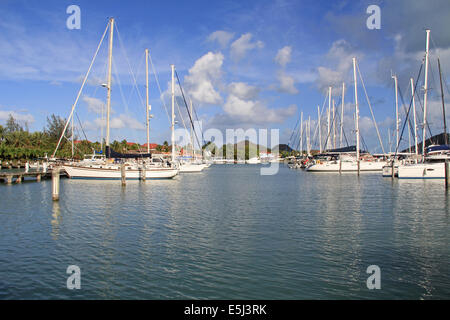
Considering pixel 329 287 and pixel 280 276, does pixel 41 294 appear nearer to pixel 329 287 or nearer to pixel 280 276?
pixel 280 276

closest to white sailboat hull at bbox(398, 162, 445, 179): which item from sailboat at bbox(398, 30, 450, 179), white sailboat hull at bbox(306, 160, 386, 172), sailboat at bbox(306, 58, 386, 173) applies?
sailboat at bbox(398, 30, 450, 179)

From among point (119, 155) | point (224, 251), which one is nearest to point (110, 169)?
point (119, 155)

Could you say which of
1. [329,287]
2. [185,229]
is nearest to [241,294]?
[329,287]

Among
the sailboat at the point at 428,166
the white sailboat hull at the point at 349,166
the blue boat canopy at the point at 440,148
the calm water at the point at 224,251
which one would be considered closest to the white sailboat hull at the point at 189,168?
the white sailboat hull at the point at 349,166

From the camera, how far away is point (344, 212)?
24.0 m

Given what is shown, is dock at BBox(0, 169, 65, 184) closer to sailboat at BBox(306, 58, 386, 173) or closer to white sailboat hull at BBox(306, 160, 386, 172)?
sailboat at BBox(306, 58, 386, 173)

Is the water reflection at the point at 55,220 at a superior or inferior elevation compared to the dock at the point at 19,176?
inferior

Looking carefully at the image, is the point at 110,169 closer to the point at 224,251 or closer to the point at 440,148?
the point at 224,251

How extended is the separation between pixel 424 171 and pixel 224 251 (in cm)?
4747

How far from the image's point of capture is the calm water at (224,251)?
420 inches

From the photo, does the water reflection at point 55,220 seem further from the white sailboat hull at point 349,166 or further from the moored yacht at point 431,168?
the white sailboat hull at point 349,166

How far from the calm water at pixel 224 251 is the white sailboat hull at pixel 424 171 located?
2877cm

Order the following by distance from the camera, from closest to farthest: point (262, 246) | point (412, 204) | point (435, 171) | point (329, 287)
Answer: point (329, 287), point (262, 246), point (412, 204), point (435, 171)
